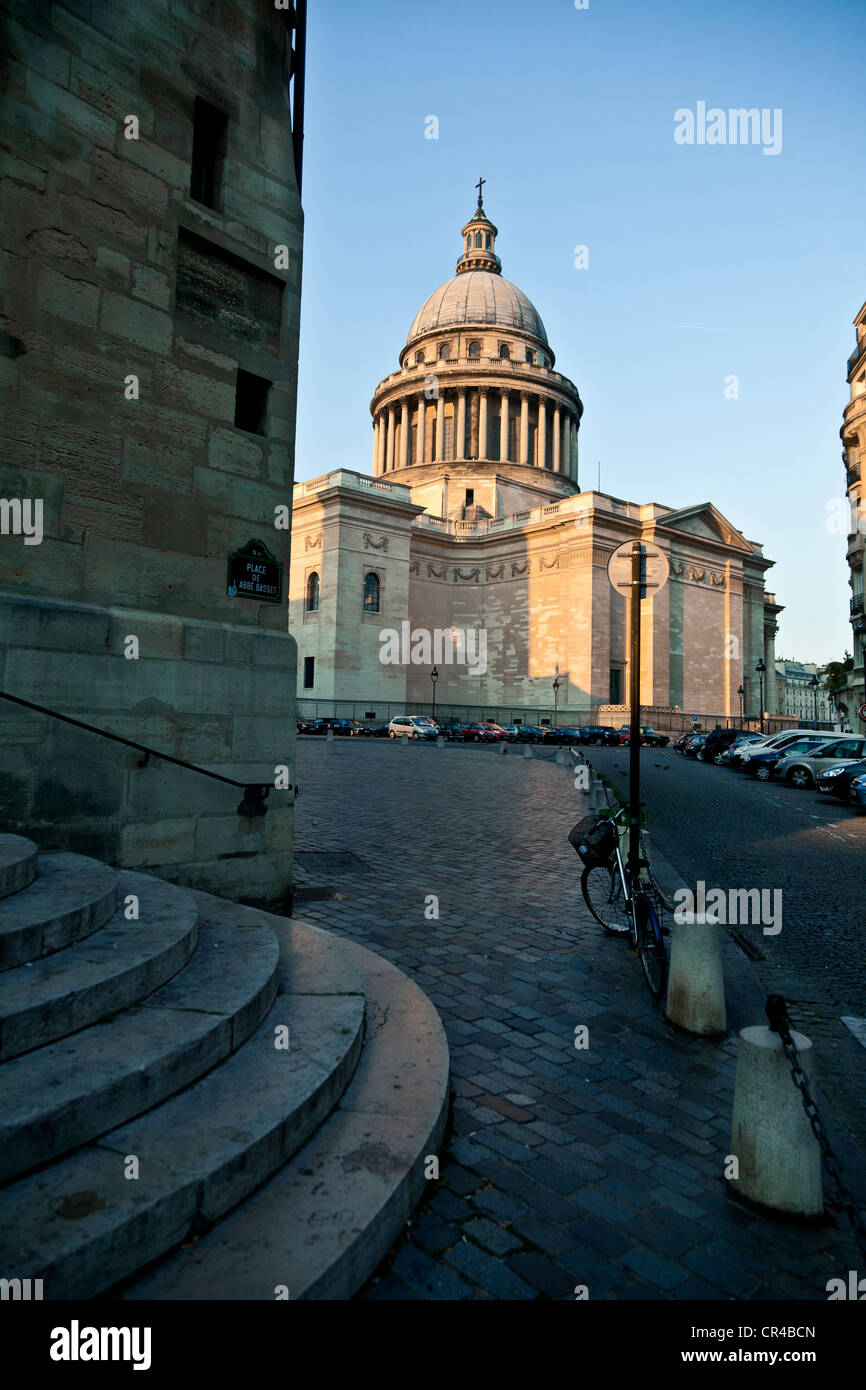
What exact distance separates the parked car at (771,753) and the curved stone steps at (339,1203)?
25.3 m

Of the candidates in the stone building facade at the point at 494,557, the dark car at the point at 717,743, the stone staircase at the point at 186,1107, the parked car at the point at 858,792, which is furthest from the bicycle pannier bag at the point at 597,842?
the stone building facade at the point at 494,557

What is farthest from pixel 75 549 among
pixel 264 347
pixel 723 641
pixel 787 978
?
pixel 723 641

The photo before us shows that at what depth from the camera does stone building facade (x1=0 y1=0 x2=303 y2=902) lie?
18.0ft

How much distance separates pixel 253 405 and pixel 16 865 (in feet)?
15.9

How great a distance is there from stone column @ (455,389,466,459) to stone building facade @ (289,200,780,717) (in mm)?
209

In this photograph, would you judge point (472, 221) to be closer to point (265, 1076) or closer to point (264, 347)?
point (264, 347)

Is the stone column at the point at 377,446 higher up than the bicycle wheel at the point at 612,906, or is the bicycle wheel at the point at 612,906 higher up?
the stone column at the point at 377,446

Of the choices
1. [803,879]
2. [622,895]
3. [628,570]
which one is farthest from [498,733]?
[622,895]

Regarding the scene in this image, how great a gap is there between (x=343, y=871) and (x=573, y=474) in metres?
76.4

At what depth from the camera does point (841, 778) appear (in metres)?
19.6

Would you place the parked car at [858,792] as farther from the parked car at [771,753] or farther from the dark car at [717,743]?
the dark car at [717,743]

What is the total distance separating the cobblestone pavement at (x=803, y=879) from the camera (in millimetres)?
5000

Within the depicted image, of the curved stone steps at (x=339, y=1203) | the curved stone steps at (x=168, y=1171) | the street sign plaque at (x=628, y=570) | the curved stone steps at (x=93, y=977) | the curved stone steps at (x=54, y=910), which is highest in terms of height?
the street sign plaque at (x=628, y=570)
